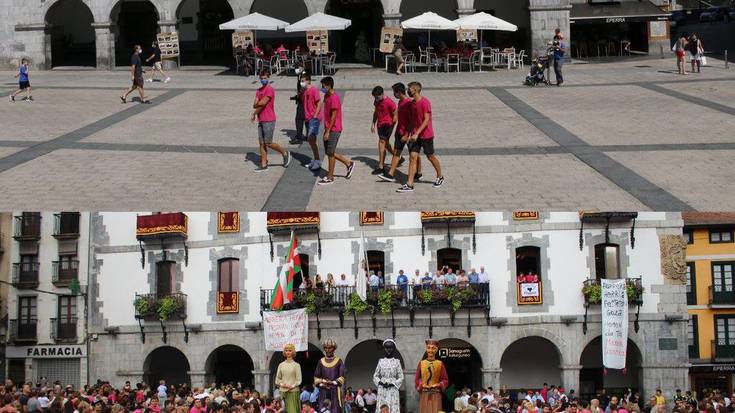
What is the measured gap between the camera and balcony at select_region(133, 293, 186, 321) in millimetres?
16422

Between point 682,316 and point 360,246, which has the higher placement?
point 360,246

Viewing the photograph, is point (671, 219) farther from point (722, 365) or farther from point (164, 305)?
A: point (164, 305)

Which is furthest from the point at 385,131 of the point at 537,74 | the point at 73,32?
the point at 73,32

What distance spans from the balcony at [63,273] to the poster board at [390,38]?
2606cm

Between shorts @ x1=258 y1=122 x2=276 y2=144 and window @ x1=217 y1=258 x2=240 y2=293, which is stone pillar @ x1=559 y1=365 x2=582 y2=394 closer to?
window @ x1=217 y1=258 x2=240 y2=293

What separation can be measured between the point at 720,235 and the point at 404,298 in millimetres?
5283

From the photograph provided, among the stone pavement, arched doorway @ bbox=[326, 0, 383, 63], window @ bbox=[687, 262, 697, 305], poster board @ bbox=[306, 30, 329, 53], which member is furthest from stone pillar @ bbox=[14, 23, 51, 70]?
window @ bbox=[687, 262, 697, 305]

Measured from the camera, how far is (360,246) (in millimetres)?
17453

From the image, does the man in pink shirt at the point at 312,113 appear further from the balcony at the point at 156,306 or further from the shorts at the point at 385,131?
the balcony at the point at 156,306

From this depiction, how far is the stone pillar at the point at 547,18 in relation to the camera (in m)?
44.5

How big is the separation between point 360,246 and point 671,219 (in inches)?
198

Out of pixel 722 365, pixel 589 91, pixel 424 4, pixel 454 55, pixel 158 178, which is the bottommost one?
pixel 722 365

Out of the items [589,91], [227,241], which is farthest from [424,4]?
[227,241]

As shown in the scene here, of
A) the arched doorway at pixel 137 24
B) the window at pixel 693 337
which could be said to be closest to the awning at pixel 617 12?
the arched doorway at pixel 137 24
